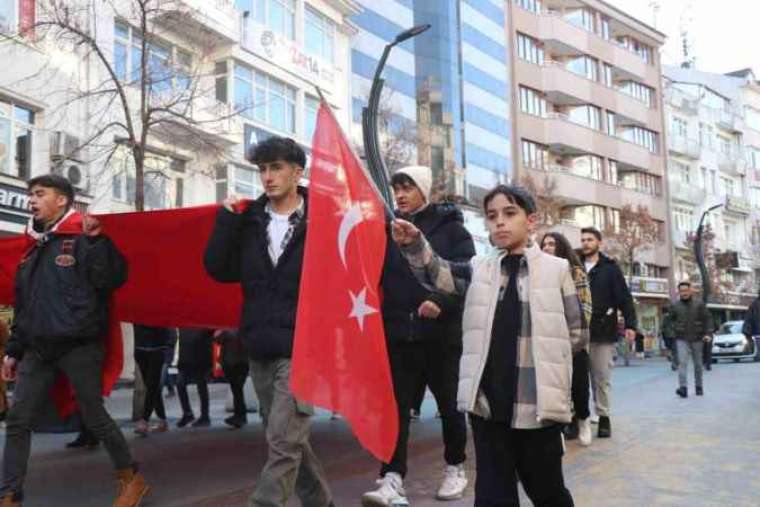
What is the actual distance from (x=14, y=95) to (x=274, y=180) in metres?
16.3

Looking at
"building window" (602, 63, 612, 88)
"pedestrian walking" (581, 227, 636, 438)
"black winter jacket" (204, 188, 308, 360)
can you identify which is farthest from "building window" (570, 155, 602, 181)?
"black winter jacket" (204, 188, 308, 360)

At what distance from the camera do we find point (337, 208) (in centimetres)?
378

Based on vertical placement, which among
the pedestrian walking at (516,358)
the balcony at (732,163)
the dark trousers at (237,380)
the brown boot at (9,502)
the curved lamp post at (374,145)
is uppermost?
→ the balcony at (732,163)

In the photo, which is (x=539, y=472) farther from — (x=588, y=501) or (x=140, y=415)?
(x=140, y=415)

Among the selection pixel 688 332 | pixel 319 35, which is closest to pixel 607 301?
pixel 688 332

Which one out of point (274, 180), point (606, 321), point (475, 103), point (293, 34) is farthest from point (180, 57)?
point (475, 103)

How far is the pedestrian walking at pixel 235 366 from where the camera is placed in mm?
9523

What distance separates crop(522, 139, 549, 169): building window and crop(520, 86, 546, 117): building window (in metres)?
1.99

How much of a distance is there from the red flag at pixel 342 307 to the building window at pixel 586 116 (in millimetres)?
50400

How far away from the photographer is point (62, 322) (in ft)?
15.8

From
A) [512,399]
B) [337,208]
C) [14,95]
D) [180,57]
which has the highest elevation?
[180,57]

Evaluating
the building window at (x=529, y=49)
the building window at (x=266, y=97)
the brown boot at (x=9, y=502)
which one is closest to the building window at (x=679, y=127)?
the building window at (x=529, y=49)

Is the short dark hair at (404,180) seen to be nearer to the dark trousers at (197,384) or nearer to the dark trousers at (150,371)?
the dark trousers at (150,371)

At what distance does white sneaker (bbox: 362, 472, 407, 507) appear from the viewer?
4.63m
